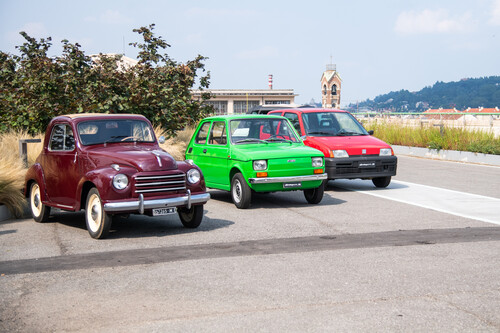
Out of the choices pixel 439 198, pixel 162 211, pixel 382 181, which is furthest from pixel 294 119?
pixel 162 211

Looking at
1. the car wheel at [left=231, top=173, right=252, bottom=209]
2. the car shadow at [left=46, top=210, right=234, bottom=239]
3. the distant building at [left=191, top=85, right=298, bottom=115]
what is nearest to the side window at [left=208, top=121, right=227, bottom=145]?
the car wheel at [left=231, top=173, right=252, bottom=209]

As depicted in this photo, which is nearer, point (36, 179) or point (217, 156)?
point (36, 179)

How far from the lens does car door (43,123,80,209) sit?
380 inches

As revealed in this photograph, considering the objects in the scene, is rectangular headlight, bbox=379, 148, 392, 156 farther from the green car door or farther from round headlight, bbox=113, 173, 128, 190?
round headlight, bbox=113, 173, 128, 190

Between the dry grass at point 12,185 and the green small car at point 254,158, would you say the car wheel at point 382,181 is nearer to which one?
the green small car at point 254,158

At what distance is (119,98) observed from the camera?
19.3m

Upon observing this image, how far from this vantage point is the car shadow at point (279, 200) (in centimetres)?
1236

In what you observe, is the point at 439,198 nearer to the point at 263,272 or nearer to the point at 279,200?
the point at 279,200

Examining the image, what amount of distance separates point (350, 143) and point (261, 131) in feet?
8.78

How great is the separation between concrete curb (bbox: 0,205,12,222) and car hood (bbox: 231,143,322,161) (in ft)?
13.3

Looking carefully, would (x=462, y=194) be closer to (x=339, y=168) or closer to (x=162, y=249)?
(x=339, y=168)

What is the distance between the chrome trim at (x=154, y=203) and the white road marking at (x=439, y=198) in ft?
14.7

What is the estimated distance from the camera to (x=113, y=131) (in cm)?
1014

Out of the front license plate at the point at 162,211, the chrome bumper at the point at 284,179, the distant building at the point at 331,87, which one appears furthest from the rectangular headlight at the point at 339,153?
the distant building at the point at 331,87
